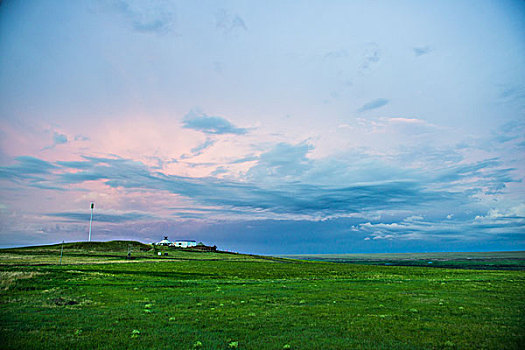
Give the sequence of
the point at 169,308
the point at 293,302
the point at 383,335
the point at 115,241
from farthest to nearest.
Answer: the point at 115,241, the point at 293,302, the point at 169,308, the point at 383,335

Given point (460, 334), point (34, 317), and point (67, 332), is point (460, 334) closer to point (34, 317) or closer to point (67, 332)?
point (67, 332)

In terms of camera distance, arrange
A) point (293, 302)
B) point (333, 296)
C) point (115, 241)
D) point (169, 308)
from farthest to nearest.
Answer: point (115, 241) < point (333, 296) < point (293, 302) < point (169, 308)

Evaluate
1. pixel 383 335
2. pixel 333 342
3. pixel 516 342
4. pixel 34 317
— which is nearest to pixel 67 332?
pixel 34 317

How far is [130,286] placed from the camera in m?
48.0

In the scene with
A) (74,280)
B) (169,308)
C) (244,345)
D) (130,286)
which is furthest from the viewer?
(74,280)

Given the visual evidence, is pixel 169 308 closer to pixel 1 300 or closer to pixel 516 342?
pixel 1 300

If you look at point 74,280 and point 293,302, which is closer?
point 293,302

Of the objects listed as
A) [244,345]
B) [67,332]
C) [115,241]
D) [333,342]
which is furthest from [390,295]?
[115,241]

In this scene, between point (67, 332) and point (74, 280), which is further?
point (74, 280)

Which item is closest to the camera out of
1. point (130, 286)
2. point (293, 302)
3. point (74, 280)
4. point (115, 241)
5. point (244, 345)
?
point (244, 345)

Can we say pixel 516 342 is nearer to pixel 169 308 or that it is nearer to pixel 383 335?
pixel 383 335

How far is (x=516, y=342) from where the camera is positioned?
20531mm

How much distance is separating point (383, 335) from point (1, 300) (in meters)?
36.7

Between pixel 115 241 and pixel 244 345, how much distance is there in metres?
186
